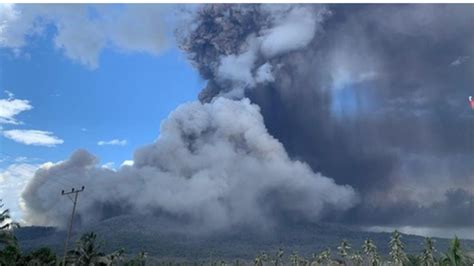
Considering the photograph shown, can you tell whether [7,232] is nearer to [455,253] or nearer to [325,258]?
[455,253]

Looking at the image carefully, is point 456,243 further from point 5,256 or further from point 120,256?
point 120,256

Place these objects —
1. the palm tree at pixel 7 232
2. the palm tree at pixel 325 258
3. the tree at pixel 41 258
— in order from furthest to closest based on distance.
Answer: the palm tree at pixel 325 258 → the tree at pixel 41 258 → the palm tree at pixel 7 232

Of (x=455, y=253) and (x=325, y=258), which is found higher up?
(x=325, y=258)

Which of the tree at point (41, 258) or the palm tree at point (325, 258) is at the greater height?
the palm tree at point (325, 258)

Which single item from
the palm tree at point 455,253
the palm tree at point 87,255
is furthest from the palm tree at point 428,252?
the palm tree at point 87,255

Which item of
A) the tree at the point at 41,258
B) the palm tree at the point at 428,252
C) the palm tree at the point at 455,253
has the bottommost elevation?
the tree at the point at 41,258

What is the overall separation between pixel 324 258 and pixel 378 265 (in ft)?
88.4

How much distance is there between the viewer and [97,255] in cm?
6044

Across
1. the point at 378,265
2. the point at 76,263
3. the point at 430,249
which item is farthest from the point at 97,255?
the point at 378,265

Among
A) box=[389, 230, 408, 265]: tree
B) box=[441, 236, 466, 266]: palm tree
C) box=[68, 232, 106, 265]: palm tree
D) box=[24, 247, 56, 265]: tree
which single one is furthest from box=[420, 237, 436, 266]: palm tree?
box=[68, 232, 106, 265]: palm tree

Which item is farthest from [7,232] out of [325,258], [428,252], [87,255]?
[325,258]

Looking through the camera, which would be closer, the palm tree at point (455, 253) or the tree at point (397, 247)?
the palm tree at point (455, 253)

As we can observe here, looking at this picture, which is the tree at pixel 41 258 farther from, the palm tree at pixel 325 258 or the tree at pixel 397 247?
the palm tree at pixel 325 258

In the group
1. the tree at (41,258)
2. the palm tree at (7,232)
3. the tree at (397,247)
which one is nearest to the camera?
the palm tree at (7,232)
